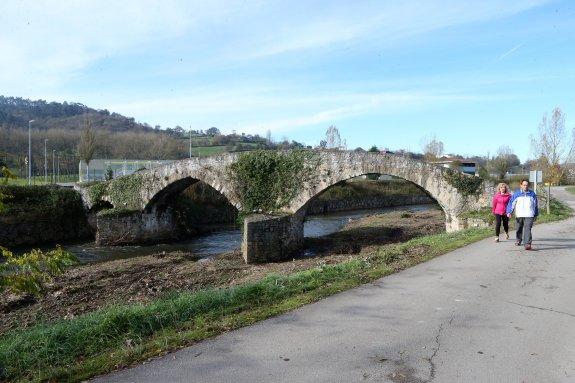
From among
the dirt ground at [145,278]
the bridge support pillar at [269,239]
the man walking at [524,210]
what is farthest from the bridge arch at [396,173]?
the man walking at [524,210]

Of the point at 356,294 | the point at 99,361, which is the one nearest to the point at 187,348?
the point at 99,361

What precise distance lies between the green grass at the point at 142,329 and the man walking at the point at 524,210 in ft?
16.3

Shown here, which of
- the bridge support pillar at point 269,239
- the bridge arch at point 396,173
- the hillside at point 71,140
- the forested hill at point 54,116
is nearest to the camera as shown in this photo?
the bridge support pillar at point 269,239

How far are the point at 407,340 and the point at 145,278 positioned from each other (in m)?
10.4

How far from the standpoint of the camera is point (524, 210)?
1109 cm

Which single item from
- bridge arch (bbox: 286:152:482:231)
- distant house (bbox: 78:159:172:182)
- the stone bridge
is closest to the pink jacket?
the stone bridge

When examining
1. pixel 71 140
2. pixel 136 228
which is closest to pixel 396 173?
pixel 136 228

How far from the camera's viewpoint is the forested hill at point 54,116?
102688mm

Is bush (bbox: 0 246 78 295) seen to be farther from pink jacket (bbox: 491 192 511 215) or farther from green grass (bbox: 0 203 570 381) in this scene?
pink jacket (bbox: 491 192 511 215)

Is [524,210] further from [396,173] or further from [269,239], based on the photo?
[269,239]

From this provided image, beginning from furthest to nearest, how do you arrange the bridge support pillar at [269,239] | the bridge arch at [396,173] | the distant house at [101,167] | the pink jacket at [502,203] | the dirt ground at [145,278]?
1. the distant house at [101,167]
2. the bridge arch at [396,173]
3. the bridge support pillar at [269,239]
4. the pink jacket at [502,203]
5. the dirt ground at [145,278]

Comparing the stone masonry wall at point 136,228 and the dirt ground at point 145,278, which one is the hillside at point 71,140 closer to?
the stone masonry wall at point 136,228

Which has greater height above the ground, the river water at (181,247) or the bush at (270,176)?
the bush at (270,176)

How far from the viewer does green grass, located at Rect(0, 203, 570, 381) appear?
14.7ft
